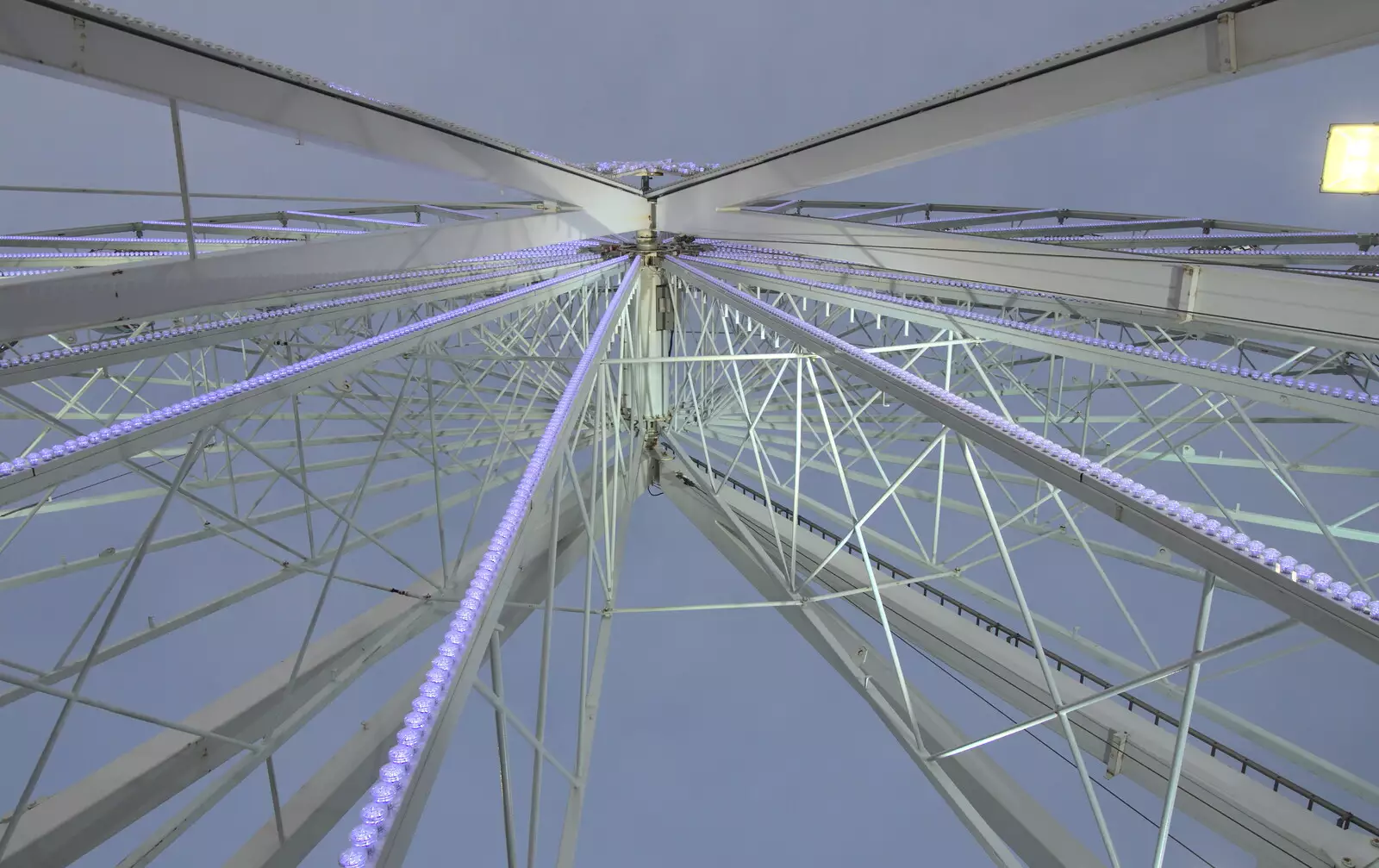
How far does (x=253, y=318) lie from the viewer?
15.4m

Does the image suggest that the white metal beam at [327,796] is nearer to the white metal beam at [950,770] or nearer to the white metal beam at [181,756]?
the white metal beam at [181,756]

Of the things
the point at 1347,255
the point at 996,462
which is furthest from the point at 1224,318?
the point at 996,462

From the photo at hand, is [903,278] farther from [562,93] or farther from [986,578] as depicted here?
[562,93]

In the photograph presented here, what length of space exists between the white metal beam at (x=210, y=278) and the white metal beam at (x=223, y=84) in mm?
391

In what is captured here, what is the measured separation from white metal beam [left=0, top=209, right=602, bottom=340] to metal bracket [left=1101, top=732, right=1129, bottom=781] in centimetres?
1429

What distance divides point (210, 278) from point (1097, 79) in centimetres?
1087

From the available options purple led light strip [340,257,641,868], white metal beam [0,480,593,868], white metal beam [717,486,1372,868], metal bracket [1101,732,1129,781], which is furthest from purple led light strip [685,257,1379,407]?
white metal beam [0,480,593,868]

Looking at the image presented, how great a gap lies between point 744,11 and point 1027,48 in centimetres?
1896

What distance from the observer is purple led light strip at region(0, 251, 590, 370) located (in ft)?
38.1


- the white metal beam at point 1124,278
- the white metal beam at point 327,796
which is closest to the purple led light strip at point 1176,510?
the white metal beam at point 1124,278

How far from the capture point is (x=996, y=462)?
43.7 metres

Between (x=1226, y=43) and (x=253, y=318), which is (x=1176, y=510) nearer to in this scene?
(x=1226, y=43)

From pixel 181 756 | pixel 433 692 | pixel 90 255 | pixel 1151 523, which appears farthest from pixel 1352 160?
pixel 90 255

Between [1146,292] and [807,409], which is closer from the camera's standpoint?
[1146,292]
